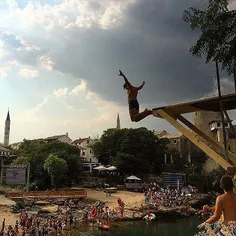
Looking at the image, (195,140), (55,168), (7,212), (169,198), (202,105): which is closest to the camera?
(195,140)

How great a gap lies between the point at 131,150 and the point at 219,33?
43.3 meters

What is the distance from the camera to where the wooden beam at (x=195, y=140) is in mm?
6967

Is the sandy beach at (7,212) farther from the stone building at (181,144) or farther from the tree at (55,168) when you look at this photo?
the stone building at (181,144)

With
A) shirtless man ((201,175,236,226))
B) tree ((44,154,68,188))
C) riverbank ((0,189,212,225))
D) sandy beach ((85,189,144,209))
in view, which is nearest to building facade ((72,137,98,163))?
tree ((44,154,68,188))

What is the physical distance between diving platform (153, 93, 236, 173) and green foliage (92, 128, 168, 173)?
42.2 metres

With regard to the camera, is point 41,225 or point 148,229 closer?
point 41,225

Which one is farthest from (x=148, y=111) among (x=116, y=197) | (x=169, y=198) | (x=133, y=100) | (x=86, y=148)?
(x=86, y=148)

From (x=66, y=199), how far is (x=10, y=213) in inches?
278

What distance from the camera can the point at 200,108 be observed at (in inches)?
312

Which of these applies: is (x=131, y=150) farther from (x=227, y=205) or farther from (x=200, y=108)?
(x=227, y=205)

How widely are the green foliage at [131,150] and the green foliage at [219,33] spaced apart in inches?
1582

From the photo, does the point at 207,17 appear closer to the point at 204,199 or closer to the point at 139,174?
the point at 204,199

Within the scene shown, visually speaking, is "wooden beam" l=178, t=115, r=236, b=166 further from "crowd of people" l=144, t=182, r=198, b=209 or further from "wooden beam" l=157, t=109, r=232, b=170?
"crowd of people" l=144, t=182, r=198, b=209

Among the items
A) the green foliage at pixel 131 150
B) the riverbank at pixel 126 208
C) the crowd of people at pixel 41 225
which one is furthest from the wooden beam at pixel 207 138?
the green foliage at pixel 131 150
